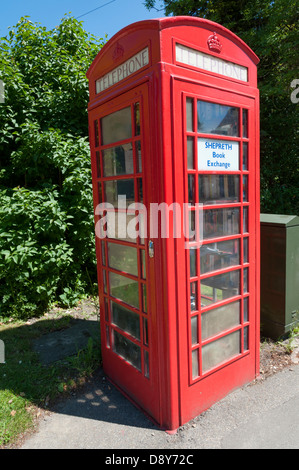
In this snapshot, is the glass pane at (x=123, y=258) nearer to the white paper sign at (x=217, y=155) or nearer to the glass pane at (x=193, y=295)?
the glass pane at (x=193, y=295)

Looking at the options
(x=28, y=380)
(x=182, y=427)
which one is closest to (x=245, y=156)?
(x=182, y=427)

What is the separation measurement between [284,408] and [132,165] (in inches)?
93.0

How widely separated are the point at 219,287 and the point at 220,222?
1.84 feet

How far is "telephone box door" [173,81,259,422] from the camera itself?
2309 mm

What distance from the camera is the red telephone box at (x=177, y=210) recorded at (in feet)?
7.19

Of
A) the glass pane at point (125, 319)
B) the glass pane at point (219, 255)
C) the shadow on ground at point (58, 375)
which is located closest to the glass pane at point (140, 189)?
the glass pane at point (219, 255)

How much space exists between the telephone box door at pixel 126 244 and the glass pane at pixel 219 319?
47cm

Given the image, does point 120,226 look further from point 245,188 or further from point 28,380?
point 28,380

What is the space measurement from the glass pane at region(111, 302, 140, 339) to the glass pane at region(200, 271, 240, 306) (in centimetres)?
58

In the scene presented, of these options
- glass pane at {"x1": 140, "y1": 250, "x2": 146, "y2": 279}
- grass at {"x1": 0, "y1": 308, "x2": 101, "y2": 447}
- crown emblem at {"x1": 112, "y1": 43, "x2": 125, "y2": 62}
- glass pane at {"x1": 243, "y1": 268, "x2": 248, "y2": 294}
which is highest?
crown emblem at {"x1": 112, "y1": 43, "x2": 125, "y2": 62}

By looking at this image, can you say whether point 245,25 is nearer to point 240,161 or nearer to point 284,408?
point 240,161

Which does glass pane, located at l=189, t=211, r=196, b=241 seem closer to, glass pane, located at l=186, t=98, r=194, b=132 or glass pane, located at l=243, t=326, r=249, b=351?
glass pane, located at l=186, t=98, r=194, b=132

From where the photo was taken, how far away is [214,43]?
7.87 feet

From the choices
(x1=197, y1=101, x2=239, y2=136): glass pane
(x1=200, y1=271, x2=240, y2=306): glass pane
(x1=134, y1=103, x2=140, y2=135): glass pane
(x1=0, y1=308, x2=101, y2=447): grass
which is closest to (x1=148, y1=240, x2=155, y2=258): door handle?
(x1=200, y1=271, x2=240, y2=306): glass pane
